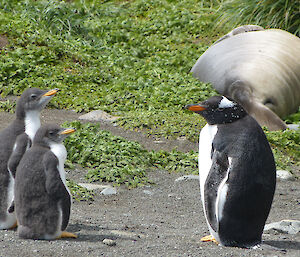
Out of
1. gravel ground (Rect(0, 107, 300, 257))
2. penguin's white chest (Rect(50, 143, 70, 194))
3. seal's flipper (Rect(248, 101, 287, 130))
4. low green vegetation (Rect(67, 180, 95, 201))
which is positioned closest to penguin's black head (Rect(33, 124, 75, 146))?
penguin's white chest (Rect(50, 143, 70, 194))

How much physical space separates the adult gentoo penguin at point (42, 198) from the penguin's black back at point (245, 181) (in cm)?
99

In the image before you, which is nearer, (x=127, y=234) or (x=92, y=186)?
(x=127, y=234)

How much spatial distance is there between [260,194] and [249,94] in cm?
480

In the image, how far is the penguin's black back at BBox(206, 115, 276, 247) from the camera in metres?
4.30

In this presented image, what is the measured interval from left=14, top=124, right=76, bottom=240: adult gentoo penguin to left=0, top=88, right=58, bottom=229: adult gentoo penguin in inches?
11.1

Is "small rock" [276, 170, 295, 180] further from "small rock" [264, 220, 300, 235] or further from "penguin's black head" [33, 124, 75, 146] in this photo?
"penguin's black head" [33, 124, 75, 146]

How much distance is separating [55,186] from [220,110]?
1.21 m

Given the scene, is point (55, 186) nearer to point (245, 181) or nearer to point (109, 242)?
point (109, 242)

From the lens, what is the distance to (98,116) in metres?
8.56

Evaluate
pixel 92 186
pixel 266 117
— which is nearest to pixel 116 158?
pixel 92 186

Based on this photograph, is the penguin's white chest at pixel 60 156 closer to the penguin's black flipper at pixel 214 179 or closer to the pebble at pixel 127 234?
the pebble at pixel 127 234

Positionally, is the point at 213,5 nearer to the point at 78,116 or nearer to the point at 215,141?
the point at 78,116

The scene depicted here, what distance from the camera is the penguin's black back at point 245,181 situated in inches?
169

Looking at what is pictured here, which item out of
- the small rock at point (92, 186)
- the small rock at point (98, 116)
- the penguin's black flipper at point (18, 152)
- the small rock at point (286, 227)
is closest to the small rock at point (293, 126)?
the small rock at point (98, 116)
